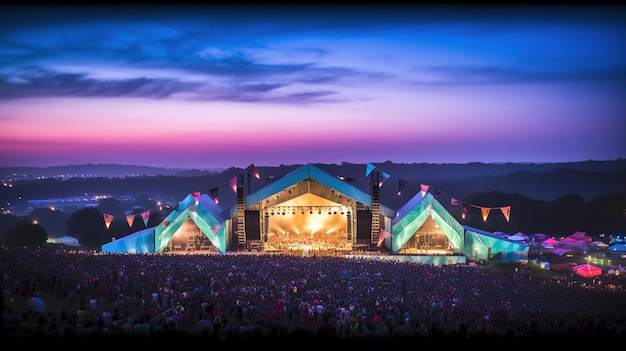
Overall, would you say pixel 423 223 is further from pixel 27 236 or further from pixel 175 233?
pixel 27 236

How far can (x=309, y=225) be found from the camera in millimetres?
26047

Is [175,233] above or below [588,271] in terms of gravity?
above

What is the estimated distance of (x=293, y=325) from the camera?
30.5ft

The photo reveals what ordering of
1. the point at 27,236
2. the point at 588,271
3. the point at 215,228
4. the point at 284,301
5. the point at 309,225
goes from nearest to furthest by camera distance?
the point at 284,301 → the point at 588,271 → the point at 215,228 → the point at 309,225 → the point at 27,236

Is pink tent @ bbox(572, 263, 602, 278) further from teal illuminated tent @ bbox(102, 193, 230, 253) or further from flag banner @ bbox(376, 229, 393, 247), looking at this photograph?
teal illuminated tent @ bbox(102, 193, 230, 253)

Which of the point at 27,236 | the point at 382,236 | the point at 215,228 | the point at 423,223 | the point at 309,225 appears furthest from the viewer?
the point at 27,236

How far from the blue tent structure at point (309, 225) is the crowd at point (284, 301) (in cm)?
560

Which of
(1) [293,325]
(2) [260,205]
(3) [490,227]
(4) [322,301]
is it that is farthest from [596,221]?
(1) [293,325]

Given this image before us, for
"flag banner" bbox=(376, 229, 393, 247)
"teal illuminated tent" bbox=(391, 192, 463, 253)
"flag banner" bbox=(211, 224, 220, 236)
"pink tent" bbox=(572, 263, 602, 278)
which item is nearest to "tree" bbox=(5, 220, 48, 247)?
"flag banner" bbox=(211, 224, 220, 236)

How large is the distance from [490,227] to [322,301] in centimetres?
2680

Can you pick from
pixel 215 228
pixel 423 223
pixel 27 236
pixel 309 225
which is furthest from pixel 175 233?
pixel 27 236

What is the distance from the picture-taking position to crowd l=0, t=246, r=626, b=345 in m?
8.52

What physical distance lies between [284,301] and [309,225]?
591 inches

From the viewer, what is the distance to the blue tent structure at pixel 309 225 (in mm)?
22938
